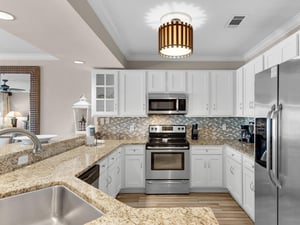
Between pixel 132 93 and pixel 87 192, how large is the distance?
10.6 ft

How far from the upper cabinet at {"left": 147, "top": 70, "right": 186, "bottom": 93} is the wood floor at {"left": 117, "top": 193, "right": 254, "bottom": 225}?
190 cm

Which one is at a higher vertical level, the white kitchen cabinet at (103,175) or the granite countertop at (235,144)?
the granite countertop at (235,144)

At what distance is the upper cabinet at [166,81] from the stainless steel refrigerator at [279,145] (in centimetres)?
216

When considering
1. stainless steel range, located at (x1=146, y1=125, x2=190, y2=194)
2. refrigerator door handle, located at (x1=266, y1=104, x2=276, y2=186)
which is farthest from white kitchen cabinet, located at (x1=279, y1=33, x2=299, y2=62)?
stainless steel range, located at (x1=146, y1=125, x2=190, y2=194)

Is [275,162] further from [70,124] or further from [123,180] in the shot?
[70,124]

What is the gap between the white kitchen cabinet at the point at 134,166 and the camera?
406 centimetres

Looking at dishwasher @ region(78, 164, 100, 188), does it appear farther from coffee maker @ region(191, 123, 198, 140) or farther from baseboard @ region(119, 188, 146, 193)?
coffee maker @ region(191, 123, 198, 140)

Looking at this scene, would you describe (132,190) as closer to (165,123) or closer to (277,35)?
(165,123)

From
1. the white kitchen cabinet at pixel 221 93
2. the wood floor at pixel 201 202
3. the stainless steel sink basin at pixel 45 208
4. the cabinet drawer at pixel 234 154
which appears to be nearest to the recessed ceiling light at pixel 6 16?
the stainless steel sink basin at pixel 45 208

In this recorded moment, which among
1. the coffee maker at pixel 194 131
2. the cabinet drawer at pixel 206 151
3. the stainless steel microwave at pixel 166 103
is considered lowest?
the cabinet drawer at pixel 206 151

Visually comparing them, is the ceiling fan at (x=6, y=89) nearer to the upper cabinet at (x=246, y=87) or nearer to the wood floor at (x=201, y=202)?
the wood floor at (x=201, y=202)

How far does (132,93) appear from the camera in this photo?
14.3 ft

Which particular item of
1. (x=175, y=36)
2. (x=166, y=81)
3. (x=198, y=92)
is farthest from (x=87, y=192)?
(x=198, y=92)

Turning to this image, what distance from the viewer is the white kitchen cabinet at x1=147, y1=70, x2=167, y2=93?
14.3 feet
